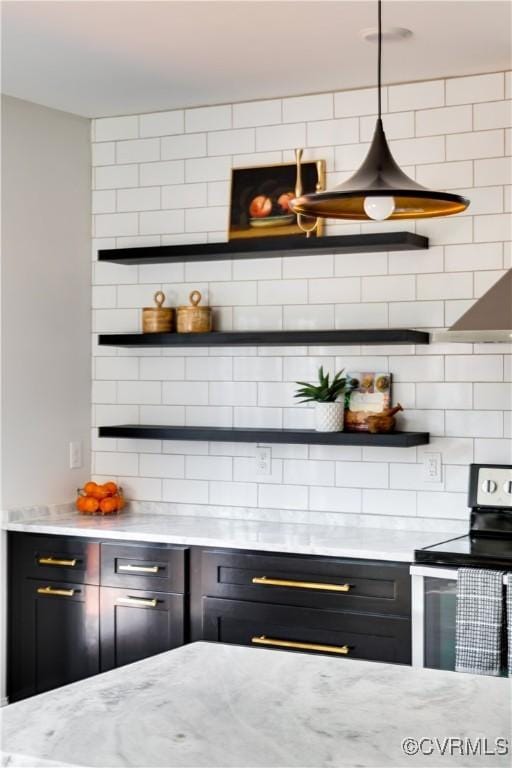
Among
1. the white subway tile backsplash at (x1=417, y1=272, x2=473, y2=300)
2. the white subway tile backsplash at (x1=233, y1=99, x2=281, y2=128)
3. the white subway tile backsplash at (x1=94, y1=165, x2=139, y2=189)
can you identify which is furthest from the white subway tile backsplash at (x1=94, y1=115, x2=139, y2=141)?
the white subway tile backsplash at (x1=417, y1=272, x2=473, y2=300)

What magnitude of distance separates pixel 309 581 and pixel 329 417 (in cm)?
74

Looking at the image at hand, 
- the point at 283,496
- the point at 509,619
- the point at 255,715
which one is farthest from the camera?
the point at 283,496

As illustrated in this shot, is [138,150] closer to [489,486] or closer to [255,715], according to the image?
[489,486]

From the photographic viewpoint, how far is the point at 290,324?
459 cm

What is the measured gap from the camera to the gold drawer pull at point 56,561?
175 inches

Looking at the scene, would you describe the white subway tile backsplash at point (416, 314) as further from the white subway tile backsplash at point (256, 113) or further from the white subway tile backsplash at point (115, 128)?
the white subway tile backsplash at point (115, 128)

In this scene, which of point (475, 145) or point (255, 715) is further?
point (475, 145)

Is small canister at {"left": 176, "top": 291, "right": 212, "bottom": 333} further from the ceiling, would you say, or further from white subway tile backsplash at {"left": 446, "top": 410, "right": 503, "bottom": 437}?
white subway tile backsplash at {"left": 446, "top": 410, "right": 503, "bottom": 437}

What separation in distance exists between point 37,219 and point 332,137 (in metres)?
1.39

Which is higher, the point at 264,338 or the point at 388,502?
the point at 264,338

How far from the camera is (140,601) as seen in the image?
168 inches

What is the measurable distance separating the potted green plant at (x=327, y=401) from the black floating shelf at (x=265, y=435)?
2.1 inches

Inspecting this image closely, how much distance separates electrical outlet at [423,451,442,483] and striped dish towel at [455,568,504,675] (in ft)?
2.68

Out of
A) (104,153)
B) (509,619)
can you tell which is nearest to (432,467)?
(509,619)
